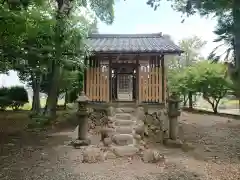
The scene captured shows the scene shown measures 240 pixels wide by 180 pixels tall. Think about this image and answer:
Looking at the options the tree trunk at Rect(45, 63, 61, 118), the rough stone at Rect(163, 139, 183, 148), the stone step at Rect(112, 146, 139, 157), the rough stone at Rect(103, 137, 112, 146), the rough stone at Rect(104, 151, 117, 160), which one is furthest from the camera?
the tree trunk at Rect(45, 63, 61, 118)

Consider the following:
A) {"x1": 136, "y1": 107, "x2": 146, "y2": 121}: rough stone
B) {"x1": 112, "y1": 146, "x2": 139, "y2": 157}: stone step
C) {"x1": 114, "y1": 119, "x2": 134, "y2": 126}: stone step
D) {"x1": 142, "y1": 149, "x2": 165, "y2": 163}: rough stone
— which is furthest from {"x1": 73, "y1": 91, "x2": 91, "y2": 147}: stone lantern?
{"x1": 136, "y1": 107, "x2": 146, "y2": 121}: rough stone

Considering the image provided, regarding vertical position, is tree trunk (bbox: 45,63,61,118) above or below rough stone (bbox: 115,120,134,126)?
above

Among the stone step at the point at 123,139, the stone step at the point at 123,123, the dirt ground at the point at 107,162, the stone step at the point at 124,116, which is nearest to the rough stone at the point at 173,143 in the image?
the dirt ground at the point at 107,162

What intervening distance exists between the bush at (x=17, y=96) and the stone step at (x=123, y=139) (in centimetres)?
1462

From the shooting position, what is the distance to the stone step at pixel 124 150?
7570 millimetres

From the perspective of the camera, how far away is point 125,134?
844 centimetres

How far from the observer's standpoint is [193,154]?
8.64 m

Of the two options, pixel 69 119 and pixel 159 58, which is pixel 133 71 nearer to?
pixel 159 58

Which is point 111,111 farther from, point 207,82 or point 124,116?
point 207,82

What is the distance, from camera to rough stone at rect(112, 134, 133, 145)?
8125mm

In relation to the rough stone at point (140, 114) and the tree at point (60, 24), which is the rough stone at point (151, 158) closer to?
the rough stone at point (140, 114)

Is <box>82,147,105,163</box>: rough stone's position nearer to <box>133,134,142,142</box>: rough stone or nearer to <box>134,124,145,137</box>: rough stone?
<box>133,134,142,142</box>: rough stone

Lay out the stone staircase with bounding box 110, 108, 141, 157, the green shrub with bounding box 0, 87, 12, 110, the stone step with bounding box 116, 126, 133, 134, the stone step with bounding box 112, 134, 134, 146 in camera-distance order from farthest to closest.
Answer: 1. the green shrub with bounding box 0, 87, 12, 110
2. the stone step with bounding box 116, 126, 133, 134
3. the stone step with bounding box 112, 134, 134, 146
4. the stone staircase with bounding box 110, 108, 141, 157

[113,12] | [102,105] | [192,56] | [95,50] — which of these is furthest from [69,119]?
[192,56]
